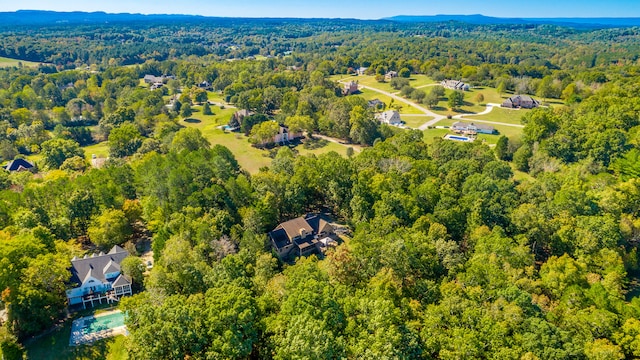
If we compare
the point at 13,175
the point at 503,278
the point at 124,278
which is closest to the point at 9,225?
the point at 124,278

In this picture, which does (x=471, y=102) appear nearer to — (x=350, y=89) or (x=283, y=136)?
(x=350, y=89)

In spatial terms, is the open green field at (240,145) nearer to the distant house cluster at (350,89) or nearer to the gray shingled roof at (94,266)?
the gray shingled roof at (94,266)

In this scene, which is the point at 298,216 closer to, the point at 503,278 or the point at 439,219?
the point at 439,219

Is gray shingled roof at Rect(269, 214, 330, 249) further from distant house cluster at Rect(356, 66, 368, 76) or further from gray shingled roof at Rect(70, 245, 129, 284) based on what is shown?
distant house cluster at Rect(356, 66, 368, 76)

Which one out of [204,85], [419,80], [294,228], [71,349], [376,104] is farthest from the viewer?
[204,85]

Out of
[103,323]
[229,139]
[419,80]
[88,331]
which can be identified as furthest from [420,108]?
[88,331]
